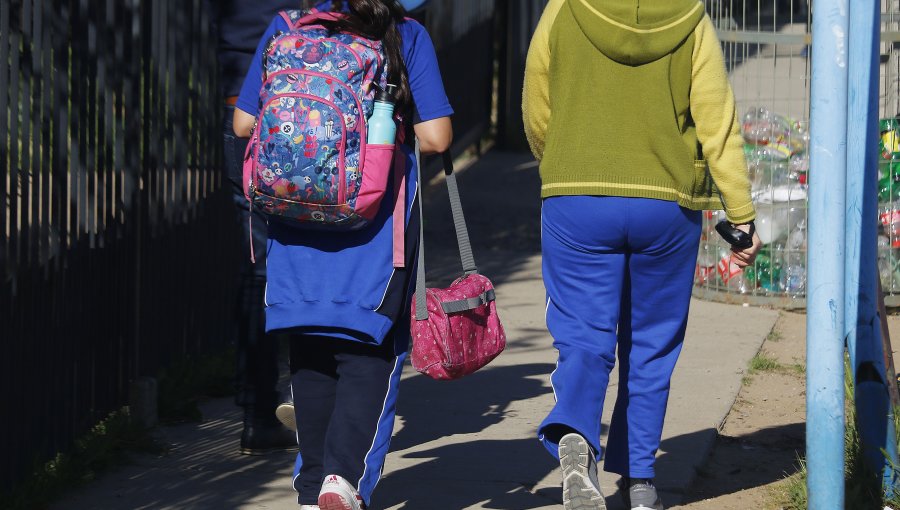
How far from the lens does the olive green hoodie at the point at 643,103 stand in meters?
4.11

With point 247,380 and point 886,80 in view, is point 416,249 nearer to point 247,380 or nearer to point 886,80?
point 247,380

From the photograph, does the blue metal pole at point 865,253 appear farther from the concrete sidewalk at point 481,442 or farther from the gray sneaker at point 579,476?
the gray sneaker at point 579,476

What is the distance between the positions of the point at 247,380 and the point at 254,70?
1.50 metres

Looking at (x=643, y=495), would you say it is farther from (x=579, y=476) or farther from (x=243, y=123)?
(x=243, y=123)

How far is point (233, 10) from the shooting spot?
203 inches

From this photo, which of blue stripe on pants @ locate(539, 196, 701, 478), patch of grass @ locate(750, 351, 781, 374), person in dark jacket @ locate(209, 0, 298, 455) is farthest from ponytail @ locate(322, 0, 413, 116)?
patch of grass @ locate(750, 351, 781, 374)

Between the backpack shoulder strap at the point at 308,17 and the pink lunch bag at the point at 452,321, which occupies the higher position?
the backpack shoulder strap at the point at 308,17

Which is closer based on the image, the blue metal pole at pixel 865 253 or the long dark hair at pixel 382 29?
→ the long dark hair at pixel 382 29

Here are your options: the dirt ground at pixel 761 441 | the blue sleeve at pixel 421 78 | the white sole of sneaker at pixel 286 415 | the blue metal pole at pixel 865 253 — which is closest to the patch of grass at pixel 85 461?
the white sole of sneaker at pixel 286 415

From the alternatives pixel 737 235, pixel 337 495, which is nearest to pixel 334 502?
pixel 337 495

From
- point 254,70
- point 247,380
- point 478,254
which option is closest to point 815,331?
point 254,70

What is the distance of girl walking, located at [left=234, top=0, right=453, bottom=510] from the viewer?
396 centimetres

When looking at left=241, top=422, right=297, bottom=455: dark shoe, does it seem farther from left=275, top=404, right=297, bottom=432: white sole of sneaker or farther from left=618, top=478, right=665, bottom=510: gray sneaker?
left=618, top=478, right=665, bottom=510: gray sneaker

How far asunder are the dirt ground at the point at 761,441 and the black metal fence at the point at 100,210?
2.16 m
